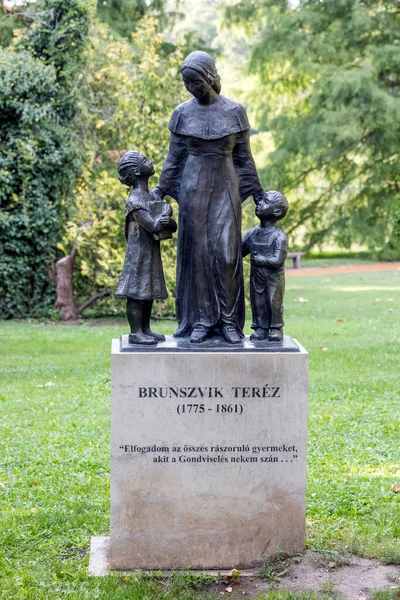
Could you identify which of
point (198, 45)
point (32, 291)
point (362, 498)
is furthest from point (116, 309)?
point (198, 45)

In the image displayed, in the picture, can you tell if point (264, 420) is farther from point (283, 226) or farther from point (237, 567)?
point (283, 226)

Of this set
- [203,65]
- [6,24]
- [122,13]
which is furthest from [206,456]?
[122,13]

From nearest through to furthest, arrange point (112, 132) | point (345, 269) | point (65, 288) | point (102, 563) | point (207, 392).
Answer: point (207, 392) < point (102, 563) < point (112, 132) < point (65, 288) < point (345, 269)

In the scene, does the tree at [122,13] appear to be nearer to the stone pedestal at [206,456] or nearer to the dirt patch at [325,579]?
the stone pedestal at [206,456]

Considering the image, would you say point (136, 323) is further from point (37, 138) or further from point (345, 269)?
point (345, 269)

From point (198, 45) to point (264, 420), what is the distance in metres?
24.1

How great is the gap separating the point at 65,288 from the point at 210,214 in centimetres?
1210

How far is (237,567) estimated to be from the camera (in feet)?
17.3

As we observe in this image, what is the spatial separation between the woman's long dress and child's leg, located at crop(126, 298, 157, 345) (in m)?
0.26

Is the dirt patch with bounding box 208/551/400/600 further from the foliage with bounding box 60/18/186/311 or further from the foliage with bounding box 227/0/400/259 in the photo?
the foliage with bounding box 227/0/400/259

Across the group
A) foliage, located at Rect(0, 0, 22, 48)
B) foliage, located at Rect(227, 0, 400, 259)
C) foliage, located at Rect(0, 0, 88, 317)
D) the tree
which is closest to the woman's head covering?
foliage, located at Rect(0, 0, 88, 317)

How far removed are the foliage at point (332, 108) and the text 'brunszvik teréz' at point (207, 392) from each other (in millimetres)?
23890

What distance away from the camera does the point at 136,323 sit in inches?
207

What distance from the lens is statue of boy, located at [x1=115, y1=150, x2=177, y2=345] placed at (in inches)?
206
